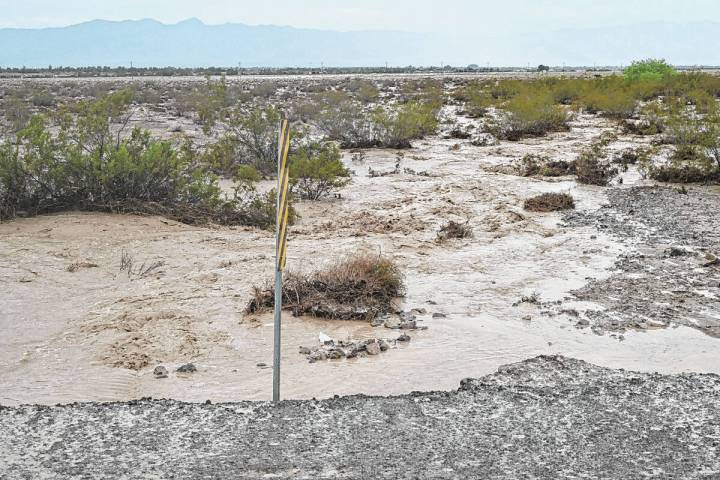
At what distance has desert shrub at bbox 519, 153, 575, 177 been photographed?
20.0m

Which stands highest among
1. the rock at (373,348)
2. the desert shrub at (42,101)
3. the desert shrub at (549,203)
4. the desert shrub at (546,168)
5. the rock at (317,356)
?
the desert shrub at (42,101)

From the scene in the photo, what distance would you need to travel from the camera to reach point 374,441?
5.39 meters

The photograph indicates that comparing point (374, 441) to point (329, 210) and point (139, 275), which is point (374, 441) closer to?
point (139, 275)

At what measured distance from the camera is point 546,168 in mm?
20172

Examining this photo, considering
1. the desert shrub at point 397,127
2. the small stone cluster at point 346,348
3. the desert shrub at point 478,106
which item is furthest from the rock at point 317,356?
the desert shrub at point 478,106

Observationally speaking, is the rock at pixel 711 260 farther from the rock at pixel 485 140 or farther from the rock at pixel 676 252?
the rock at pixel 485 140

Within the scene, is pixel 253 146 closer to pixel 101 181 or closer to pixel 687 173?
pixel 101 181

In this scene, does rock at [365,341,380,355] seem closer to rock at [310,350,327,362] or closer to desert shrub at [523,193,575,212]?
rock at [310,350,327,362]

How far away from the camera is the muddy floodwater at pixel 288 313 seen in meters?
7.71

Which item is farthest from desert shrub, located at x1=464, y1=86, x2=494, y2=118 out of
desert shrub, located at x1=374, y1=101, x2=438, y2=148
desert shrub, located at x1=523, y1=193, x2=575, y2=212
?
desert shrub, located at x1=523, y1=193, x2=575, y2=212

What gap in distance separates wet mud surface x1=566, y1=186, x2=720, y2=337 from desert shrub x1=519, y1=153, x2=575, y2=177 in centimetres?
299

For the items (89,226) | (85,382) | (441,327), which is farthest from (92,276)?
(441,327)

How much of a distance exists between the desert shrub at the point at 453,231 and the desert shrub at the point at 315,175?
3.85 meters

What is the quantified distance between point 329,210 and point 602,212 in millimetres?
5816
